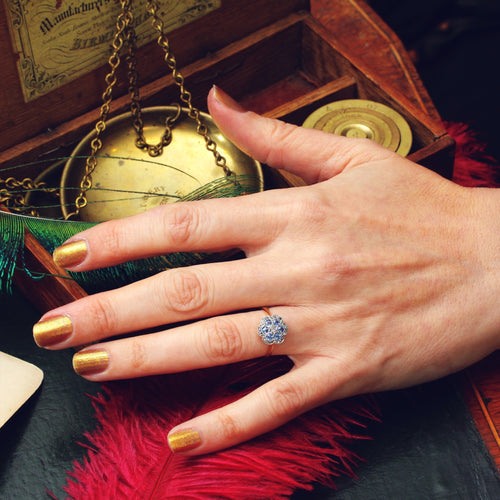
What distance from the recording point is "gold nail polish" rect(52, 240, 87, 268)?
2.76ft

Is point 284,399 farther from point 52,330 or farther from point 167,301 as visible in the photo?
point 52,330

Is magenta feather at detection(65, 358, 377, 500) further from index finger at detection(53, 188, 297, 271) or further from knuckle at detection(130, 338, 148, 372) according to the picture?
index finger at detection(53, 188, 297, 271)

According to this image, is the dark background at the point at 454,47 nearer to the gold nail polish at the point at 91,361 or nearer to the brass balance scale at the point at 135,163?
the brass balance scale at the point at 135,163

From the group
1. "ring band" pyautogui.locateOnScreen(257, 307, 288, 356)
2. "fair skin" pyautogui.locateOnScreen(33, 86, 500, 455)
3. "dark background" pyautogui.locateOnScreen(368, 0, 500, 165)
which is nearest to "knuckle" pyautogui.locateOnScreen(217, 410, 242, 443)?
"fair skin" pyautogui.locateOnScreen(33, 86, 500, 455)

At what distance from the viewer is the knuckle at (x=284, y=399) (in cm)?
82

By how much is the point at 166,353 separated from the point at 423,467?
38 centimetres

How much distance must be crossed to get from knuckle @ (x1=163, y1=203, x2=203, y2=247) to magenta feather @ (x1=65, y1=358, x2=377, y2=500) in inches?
7.7

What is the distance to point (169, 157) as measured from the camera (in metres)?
1.12

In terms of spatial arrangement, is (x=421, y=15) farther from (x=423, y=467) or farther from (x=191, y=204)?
(x=423, y=467)

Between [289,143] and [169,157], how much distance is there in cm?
27

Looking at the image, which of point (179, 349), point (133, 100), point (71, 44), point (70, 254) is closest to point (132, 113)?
point (133, 100)

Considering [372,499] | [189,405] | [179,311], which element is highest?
[179,311]

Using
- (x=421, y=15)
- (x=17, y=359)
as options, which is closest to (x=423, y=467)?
(x=17, y=359)

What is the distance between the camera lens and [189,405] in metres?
0.88
